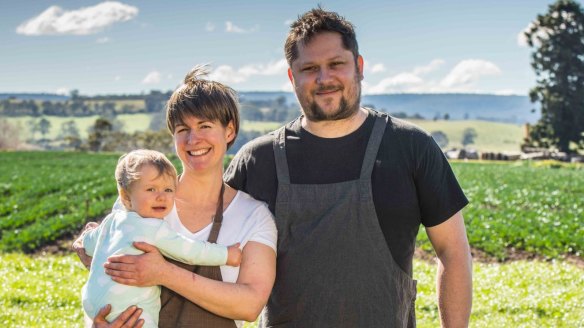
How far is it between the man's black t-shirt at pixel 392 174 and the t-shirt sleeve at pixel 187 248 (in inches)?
21.9

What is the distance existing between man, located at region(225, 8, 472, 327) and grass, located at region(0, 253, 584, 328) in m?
4.36

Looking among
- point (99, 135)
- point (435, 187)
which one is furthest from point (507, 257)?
point (99, 135)

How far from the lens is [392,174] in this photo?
334 centimetres

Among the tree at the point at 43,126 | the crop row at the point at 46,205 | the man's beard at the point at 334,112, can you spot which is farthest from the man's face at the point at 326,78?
the tree at the point at 43,126

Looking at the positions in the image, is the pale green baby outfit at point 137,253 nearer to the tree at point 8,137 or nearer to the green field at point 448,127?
the tree at point 8,137

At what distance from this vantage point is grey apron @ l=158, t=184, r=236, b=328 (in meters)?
2.98

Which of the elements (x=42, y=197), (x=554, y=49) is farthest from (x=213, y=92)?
(x=554, y=49)

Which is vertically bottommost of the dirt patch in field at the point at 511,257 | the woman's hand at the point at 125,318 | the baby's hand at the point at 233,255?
the dirt patch in field at the point at 511,257

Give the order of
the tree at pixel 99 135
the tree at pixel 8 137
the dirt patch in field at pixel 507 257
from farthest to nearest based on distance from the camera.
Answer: the tree at pixel 99 135
the tree at pixel 8 137
the dirt patch in field at pixel 507 257

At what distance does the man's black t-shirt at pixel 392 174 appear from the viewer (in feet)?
11.0

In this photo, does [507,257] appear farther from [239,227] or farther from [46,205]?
[46,205]

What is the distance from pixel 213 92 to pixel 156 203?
0.57m

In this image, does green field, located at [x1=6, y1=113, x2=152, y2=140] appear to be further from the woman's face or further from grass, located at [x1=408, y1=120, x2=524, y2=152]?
the woman's face

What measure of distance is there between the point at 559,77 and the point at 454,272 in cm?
5828
